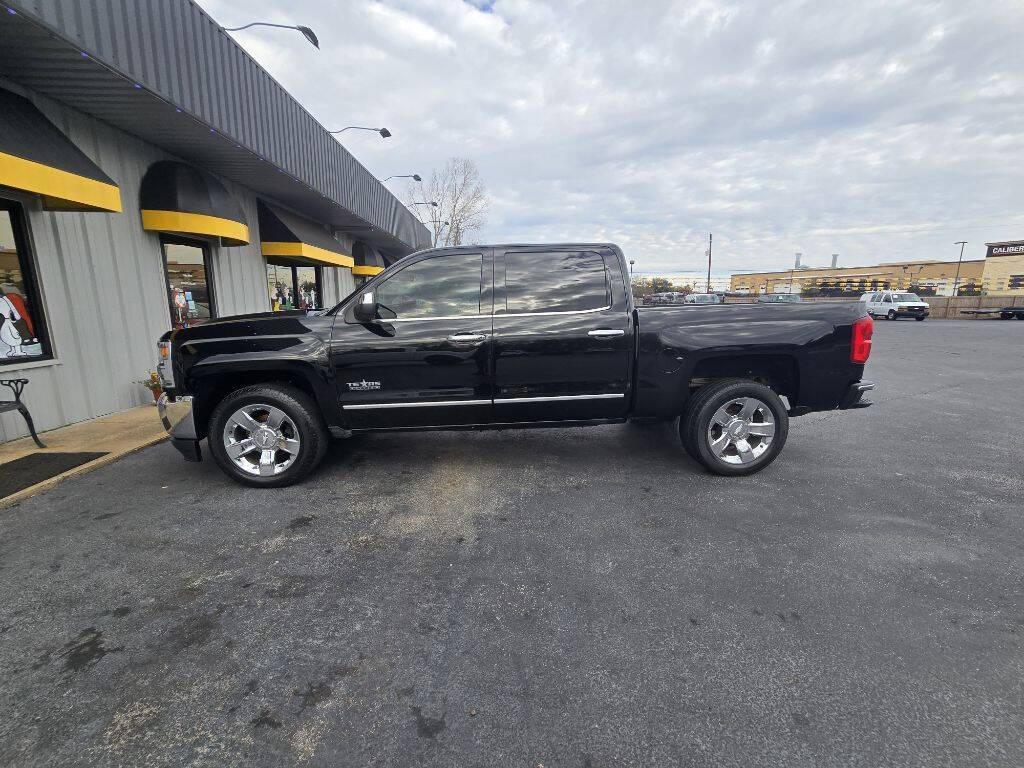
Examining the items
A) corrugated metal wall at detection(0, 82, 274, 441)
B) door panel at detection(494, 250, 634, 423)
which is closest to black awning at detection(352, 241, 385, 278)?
corrugated metal wall at detection(0, 82, 274, 441)

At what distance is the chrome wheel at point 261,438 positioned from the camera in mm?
4051

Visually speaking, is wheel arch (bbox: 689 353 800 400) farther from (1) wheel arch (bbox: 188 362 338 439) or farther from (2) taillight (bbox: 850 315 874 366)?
(1) wheel arch (bbox: 188 362 338 439)

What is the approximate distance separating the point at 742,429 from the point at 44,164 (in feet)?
23.4

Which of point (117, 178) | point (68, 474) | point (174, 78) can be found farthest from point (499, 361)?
point (117, 178)

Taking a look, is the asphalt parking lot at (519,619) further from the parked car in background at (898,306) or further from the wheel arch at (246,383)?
the parked car in background at (898,306)

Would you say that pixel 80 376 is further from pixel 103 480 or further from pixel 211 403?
pixel 211 403

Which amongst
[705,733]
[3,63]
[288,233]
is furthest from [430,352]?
[288,233]

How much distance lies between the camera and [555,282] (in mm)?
→ 4254

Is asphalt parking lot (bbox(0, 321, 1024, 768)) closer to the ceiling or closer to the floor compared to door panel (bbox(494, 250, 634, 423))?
closer to the floor

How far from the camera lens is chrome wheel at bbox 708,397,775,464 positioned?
4.25 meters

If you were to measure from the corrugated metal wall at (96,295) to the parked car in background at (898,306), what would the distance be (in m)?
36.3

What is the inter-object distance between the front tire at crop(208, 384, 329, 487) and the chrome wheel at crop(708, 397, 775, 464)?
139 inches

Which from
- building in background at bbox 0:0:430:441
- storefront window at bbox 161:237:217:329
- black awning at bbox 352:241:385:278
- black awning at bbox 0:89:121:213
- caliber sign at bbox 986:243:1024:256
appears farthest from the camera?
caliber sign at bbox 986:243:1024:256

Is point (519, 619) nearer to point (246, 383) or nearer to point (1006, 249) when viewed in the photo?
point (246, 383)
